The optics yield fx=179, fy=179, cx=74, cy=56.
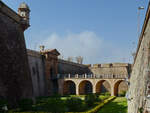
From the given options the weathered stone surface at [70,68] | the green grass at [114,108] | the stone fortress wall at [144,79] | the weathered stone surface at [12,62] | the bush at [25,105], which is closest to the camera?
the stone fortress wall at [144,79]

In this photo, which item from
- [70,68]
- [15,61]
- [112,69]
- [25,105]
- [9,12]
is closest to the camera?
[25,105]

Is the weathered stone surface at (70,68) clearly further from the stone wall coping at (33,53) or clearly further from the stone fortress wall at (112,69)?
the stone wall coping at (33,53)

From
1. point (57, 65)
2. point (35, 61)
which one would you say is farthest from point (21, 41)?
point (57, 65)

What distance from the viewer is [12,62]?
17.1 m

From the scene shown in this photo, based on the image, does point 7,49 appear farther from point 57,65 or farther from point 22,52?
point 57,65

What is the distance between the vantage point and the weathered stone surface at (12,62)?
1547cm

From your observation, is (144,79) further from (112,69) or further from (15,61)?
(112,69)

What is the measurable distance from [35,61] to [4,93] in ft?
52.7

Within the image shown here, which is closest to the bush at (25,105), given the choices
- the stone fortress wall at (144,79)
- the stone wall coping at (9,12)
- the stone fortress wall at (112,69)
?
the stone wall coping at (9,12)

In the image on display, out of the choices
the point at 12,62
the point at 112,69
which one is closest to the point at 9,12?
the point at 12,62

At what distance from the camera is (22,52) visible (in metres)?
20.0

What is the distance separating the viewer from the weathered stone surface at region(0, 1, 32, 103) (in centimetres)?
1547

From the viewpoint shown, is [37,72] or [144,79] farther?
[37,72]

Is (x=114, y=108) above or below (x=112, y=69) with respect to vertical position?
below
